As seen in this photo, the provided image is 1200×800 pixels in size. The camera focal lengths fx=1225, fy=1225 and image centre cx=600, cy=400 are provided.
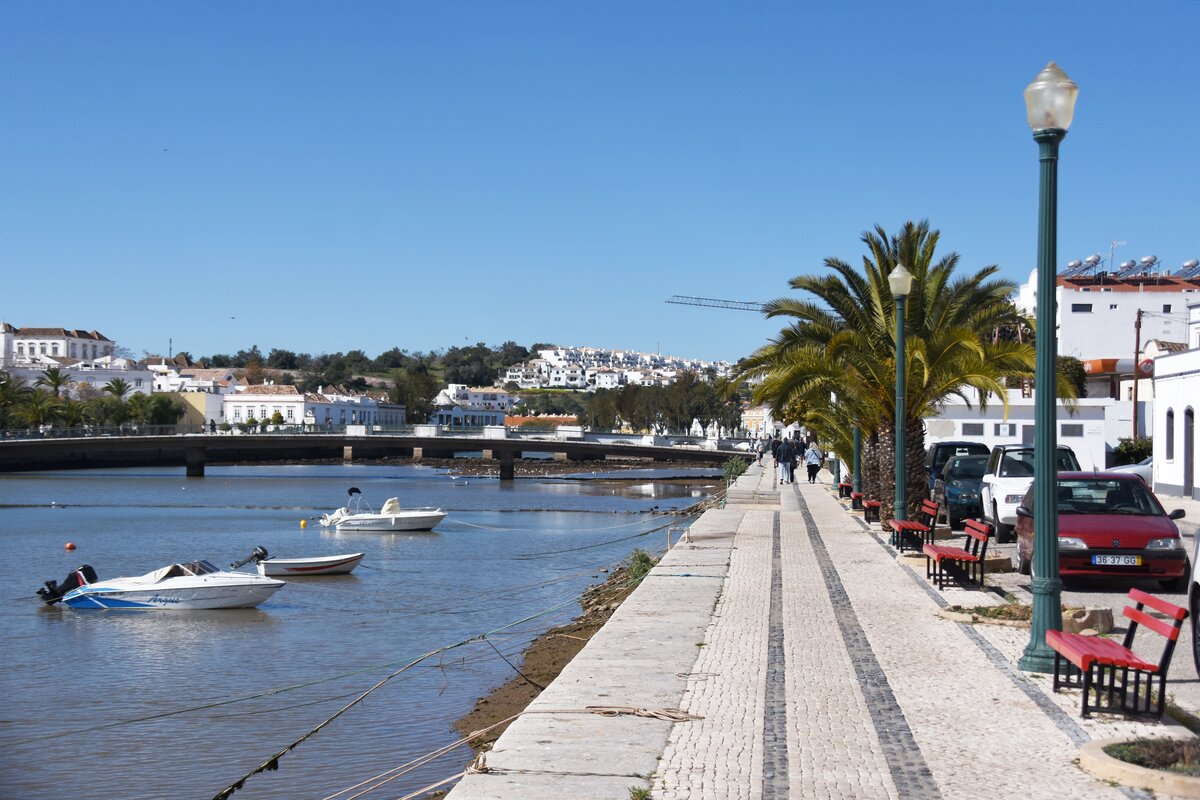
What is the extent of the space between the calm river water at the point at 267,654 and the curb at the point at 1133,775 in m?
5.83

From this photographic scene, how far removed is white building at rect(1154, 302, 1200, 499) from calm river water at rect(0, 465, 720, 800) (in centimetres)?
1466

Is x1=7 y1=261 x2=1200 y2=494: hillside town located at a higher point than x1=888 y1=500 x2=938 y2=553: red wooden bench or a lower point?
higher

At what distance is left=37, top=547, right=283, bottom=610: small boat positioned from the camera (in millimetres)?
23031

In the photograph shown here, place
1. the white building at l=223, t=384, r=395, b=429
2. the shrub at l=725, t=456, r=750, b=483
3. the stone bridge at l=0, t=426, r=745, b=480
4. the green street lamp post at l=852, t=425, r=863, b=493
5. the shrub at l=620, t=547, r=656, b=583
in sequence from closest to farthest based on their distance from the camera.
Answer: the shrub at l=620, t=547, r=656, b=583 → the green street lamp post at l=852, t=425, r=863, b=493 → the shrub at l=725, t=456, r=750, b=483 → the stone bridge at l=0, t=426, r=745, b=480 → the white building at l=223, t=384, r=395, b=429

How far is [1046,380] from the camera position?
9672mm

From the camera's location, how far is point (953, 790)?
6.54m

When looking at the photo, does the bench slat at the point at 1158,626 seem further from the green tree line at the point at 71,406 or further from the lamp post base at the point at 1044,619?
the green tree line at the point at 71,406

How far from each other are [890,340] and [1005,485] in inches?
152

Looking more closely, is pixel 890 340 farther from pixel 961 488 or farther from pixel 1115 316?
pixel 1115 316

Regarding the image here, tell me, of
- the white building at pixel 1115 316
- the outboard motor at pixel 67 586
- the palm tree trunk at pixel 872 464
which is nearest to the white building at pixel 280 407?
the white building at pixel 1115 316

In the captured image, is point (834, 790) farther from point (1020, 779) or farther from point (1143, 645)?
point (1143, 645)

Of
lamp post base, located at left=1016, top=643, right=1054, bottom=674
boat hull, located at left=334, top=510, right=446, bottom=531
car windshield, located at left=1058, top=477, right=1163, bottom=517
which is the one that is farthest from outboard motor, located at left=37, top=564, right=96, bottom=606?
boat hull, located at left=334, top=510, right=446, bottom=531

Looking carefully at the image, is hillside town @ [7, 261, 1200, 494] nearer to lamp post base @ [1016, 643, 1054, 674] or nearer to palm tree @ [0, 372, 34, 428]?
lamp post base @ [1016, 643, 1054, 674]

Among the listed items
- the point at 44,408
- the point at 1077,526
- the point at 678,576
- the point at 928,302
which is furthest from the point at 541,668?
the point at 44,408
